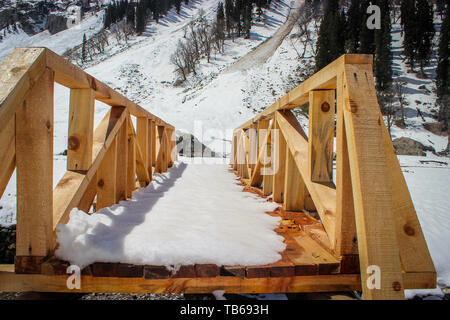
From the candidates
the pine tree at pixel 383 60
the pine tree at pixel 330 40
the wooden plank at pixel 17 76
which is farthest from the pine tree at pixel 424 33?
the wooden plank at pixel 17 76

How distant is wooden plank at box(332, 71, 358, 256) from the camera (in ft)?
4.38

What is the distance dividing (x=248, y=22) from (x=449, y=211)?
48.2 m

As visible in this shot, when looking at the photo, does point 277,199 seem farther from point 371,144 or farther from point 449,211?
point 449,211

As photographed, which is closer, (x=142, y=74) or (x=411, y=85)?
(x=411, y=85)

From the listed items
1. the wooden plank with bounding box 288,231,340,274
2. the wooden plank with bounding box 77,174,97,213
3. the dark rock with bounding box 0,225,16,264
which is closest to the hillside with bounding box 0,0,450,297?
the dark rock with bounding box 0,225,16,264

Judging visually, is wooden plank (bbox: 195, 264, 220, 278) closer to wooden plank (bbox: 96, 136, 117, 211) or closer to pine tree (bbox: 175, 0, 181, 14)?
wooden plank (bbox: 96, 136, 117, 211)

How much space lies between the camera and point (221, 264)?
1.31 metres

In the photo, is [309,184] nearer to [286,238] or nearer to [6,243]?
[286,238]

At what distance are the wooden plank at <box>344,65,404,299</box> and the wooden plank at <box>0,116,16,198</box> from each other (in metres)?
1.70

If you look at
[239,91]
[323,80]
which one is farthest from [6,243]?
[239,91]

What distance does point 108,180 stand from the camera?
2.29m

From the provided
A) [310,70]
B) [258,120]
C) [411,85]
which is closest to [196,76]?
[310,70]

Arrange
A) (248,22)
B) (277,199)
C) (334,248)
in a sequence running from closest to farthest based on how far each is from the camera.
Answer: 1. (334,248)
2. (277,199)
3. (248,22)
